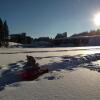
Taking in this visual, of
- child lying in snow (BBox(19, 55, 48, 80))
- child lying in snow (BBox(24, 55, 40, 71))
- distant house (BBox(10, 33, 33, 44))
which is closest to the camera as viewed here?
child lying in snow (BBox(19, 55, 48, 80))

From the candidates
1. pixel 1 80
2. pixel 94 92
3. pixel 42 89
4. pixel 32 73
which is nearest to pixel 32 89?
pixel 42 89

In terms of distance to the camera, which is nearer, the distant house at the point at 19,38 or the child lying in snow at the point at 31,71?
the child lying in snow at the point at 31,71

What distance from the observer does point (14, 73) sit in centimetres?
925

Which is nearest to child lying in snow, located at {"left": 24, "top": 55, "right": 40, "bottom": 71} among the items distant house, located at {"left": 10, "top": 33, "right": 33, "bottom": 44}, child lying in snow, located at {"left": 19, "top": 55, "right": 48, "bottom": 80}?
child lying in snow, located at {"left": 19, "top": 55, "right": 48, "bottom": 80}

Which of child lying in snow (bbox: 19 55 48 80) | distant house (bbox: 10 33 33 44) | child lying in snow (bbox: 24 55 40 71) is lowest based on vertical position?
child lying in snow (bbox: 19 55 48 80)

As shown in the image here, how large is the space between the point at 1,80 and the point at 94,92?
12.0 ft

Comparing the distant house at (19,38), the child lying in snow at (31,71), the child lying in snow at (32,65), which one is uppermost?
the distant house at (19,38)

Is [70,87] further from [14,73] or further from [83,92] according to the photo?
[14,73]

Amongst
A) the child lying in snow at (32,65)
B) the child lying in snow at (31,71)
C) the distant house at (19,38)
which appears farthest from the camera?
the distant house at (19,38)

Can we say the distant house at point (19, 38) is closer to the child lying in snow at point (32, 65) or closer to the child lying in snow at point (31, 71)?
the child lying in snow at point (32, 65)

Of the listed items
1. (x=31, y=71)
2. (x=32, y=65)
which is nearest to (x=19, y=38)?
(x=32, y=65)

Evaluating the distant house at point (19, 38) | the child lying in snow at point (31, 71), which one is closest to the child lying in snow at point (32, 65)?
the child lying in snow at point (31, 71)

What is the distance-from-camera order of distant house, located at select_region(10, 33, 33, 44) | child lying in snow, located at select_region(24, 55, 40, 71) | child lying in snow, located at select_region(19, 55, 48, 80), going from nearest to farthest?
1. child lying in snow, located at select_region(19, 55, 48, 80)
2. child lying in snow, located at select_region(24, 55, 40, 71)
3. distant house, located at select_region(10, 33, 33, 44)

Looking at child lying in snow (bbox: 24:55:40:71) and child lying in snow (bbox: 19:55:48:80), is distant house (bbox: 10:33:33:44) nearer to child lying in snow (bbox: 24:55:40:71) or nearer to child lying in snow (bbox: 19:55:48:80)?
child lying in snow (bbox: 24:55:40:71)
